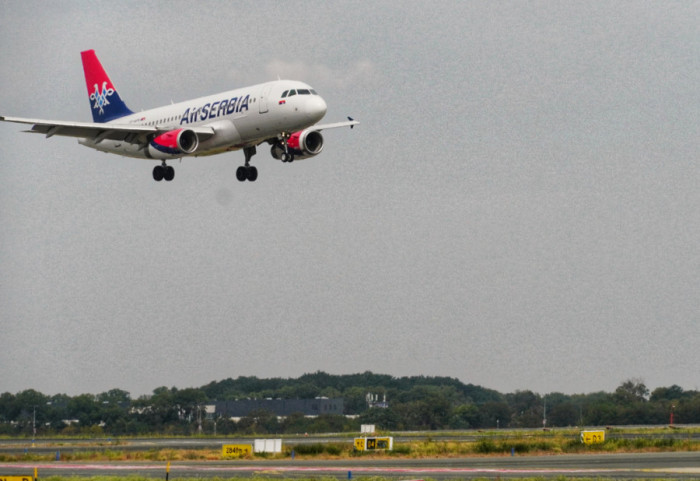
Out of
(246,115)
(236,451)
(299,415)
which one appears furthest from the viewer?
(299,415)

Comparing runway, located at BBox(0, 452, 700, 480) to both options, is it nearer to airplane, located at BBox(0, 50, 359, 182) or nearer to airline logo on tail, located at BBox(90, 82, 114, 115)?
airplane, located at BBox(0, 50, 359, 182)

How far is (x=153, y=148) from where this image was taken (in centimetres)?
7388

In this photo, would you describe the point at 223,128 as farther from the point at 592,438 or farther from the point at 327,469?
the point at 592,438

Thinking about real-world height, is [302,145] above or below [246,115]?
below

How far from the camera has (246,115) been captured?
229 ft

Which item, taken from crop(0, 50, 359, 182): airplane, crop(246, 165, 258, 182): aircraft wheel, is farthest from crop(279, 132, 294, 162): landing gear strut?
crop(246, 165, 258, 182): aircraft wheel

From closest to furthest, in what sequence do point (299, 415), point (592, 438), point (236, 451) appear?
point (236, 451)
point (592, 438)
point (299, 415)

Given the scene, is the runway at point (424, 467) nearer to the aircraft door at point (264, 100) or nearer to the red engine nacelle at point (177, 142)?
the red engine nacelle at point (177, 142)

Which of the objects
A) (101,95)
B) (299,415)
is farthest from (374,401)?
(101,95)

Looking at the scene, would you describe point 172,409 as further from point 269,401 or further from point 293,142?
point 293,142

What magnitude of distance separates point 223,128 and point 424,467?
27.7 meters

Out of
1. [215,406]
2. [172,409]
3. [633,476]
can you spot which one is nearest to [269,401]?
[215,406]

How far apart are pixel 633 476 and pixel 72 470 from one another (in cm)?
2960

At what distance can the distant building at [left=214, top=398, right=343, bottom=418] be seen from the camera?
499 ft
